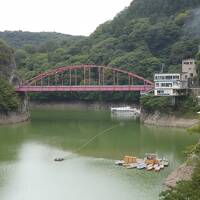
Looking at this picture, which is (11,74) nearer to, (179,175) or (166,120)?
(166,120)

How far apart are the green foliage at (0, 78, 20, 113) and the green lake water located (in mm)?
2636

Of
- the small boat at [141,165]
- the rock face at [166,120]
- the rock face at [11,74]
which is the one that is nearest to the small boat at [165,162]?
the small boat at [141,165]

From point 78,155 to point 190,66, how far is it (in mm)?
32134

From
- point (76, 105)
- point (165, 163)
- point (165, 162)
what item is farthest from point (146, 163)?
point (76, 105)

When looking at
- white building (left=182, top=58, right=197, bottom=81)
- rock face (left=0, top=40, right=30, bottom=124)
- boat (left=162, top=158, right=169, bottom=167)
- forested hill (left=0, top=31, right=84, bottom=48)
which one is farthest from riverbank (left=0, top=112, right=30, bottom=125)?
forested hill (left=0, top=31, right=84, bottom=48)

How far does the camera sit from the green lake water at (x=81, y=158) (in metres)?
29.9

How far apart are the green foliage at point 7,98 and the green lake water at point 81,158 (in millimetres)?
2636

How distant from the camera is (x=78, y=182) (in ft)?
106

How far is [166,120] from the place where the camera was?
58.3m

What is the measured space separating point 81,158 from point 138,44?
56.2 meters

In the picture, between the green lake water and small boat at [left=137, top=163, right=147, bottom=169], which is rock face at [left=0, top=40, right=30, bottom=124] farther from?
small boat at [left=137, top=163, right=147, bottom=169]

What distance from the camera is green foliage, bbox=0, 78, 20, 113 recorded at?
62094mm

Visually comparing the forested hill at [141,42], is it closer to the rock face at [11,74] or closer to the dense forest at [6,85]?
the rock face at [11,74]

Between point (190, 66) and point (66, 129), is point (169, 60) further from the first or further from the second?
point (66, 129)
